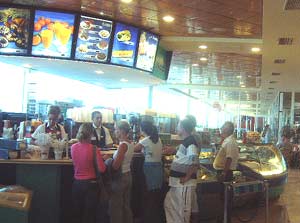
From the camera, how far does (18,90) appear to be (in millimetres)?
9883

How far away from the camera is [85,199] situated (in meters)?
4.58

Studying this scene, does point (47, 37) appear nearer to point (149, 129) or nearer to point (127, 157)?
point (149, 129)

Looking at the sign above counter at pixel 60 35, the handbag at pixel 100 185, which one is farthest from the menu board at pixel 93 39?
the handbag at pixel 100 185

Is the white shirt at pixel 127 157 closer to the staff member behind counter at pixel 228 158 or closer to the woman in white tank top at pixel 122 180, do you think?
the woman in white tank top at pixel 122 180

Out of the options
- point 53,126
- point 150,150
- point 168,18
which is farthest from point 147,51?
point 150,150

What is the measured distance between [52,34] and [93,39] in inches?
26.9

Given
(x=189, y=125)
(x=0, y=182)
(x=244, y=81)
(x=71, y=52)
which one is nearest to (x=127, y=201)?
(x=189, y=125)

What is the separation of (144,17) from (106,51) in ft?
2.83

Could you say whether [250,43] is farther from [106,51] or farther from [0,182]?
[0,182]

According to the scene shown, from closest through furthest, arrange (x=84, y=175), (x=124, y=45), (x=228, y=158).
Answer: (x=84, y=175), (x=228, y=158), (x=124, y=45)

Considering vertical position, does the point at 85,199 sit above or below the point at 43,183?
below

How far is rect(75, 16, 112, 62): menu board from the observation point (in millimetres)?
6852

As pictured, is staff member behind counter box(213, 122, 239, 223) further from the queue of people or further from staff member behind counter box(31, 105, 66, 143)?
staff member behind counter box(31, 105, 66, 143)

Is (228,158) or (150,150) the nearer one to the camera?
(150,150)
